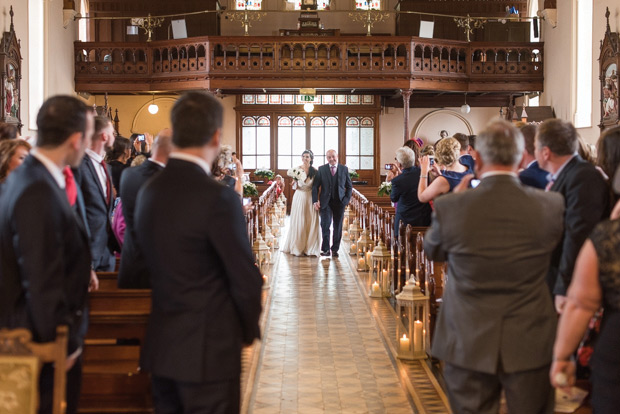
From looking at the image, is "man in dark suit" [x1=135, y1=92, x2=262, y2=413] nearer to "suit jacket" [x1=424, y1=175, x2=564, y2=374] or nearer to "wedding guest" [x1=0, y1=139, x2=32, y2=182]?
"suit jacket" [x1=424, y1=175, x2=564, y2=374]

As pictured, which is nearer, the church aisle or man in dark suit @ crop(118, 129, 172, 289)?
man in dark suit @ crop(118, 129, 172, 289)

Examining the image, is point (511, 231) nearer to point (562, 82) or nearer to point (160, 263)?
point (160, 263)

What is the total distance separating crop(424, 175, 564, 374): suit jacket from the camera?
3180mm

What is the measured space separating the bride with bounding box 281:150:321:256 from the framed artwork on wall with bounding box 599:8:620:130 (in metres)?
5.81

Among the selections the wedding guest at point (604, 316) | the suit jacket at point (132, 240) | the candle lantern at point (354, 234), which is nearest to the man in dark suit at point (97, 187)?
the suit jacket at point (132, 240)

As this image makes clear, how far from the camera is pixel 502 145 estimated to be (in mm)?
3262

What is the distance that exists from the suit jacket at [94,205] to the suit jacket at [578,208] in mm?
2875

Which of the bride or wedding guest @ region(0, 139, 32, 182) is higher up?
wedding guest @ region(0, 139, 32, 182)

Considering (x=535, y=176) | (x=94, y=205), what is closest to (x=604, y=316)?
(x=535, y=176)

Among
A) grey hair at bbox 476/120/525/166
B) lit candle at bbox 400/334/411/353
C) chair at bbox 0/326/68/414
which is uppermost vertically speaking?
grey hair at bbox 476/120/525/166

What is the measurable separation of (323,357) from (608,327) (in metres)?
4.04

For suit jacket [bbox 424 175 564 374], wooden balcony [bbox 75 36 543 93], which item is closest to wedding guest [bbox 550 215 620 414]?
suit jacket [bbox 424 175 564 374]

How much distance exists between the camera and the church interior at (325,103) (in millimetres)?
5844

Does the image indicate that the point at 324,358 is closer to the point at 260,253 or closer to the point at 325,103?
the point at 260,253
